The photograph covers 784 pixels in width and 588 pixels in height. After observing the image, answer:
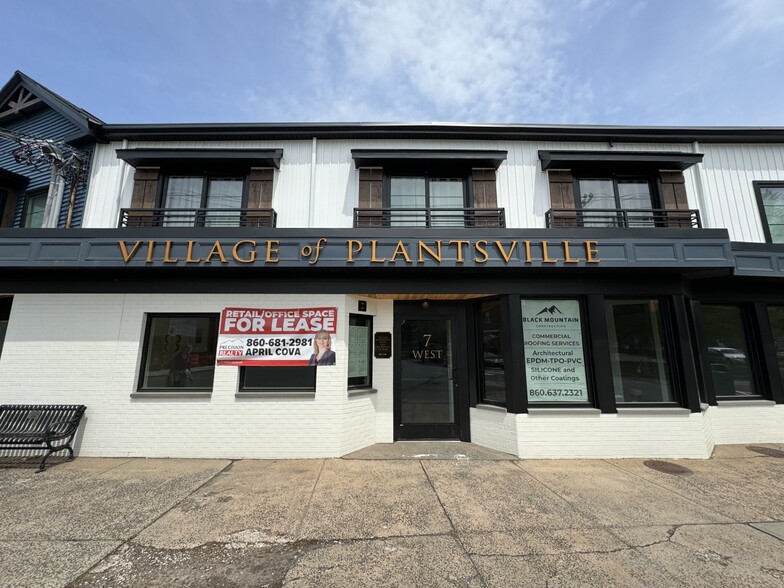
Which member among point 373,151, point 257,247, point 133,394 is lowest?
point 133,394

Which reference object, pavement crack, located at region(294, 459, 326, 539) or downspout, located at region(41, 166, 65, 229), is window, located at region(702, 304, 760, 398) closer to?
pavement crack, located at region(294, 459, 326, 539)

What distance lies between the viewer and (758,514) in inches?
173

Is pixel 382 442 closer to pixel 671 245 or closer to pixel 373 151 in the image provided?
pixel 373 151

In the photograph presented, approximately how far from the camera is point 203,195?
26.5 ft

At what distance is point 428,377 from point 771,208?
9.66m

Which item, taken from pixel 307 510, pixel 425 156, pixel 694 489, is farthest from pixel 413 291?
pixel 694 489

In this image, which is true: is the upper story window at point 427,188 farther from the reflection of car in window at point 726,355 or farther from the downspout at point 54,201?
the downspout at point 54,201

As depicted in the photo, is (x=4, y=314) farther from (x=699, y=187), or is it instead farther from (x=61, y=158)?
(x=699, y=187)

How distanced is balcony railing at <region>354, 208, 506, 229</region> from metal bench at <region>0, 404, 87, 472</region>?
6.82 m

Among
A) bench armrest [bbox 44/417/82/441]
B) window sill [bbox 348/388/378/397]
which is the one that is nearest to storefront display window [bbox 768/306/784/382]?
window sill [bbox 348/388/378/397]

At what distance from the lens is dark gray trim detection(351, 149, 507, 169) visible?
7777 mm

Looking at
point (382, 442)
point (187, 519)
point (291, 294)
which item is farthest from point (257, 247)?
point (382, 442)

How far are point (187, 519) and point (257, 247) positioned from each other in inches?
179

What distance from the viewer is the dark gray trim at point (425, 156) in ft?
25.5
